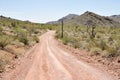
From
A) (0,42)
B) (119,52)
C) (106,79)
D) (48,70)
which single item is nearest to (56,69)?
(48,70)

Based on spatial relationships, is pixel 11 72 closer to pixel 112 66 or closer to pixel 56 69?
pixel 56 69

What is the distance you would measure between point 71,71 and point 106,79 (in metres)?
2.65

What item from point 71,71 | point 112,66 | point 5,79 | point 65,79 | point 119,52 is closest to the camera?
point 65,79

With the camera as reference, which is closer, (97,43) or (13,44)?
(13,44)

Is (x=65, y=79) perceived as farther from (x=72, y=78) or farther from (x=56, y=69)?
(x=56, y=69)

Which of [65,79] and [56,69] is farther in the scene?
[56,69]

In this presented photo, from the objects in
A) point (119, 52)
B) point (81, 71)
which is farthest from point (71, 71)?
point (119, 52)

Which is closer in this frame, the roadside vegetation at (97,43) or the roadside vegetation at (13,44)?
the roadside vegetation at (13,44)

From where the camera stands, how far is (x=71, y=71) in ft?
48.5

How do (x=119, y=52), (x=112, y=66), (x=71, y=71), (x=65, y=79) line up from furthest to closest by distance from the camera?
(x=119, y=52)
(x=112, y=66)
(x=71, y=71)
(x=65, y=79)

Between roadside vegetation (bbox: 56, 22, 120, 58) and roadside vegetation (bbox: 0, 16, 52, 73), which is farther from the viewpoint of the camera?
roadside vegetation (bbox: 56, 22, 120, 58)

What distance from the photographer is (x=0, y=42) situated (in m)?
24.7

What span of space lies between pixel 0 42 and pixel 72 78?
1374 cm

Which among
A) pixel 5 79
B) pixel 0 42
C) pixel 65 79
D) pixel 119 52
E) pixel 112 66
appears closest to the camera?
pixel 65 79
